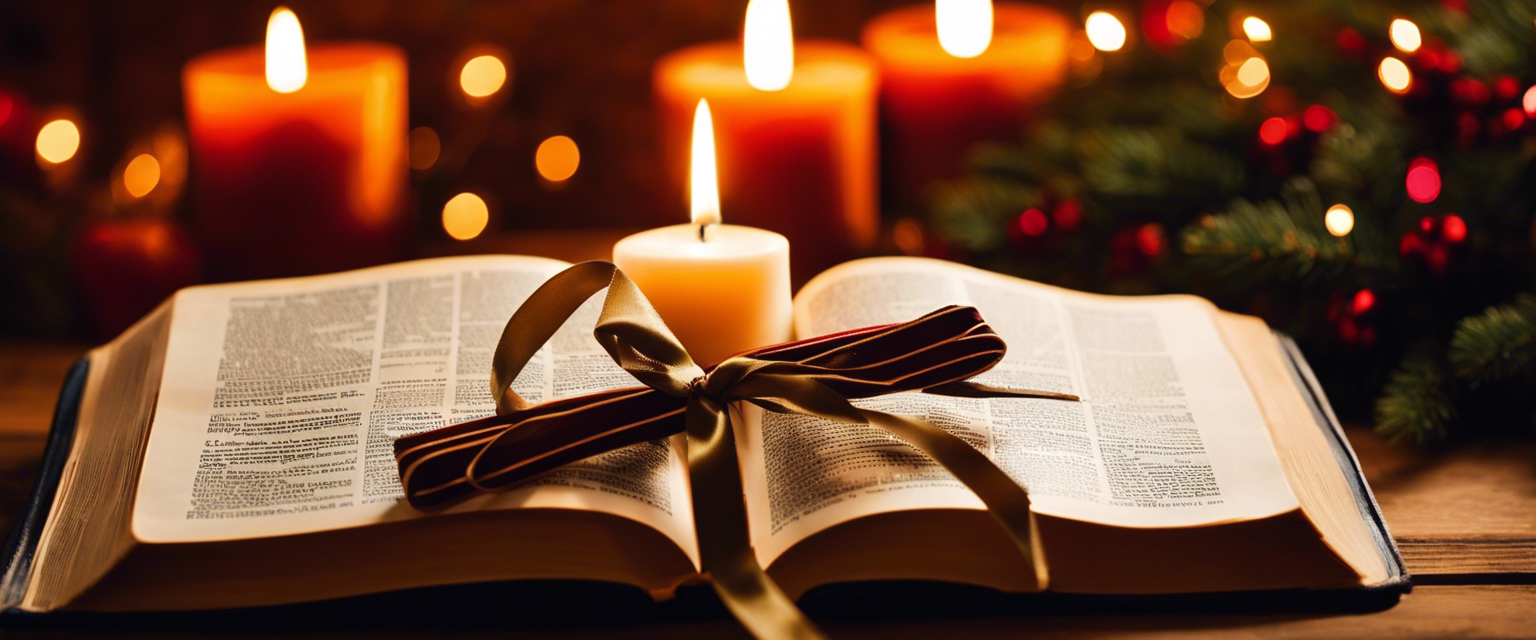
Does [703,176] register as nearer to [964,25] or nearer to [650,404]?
[650,404]

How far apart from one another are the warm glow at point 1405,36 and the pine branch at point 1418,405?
0.28 metres

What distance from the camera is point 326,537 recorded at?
577 millimetres

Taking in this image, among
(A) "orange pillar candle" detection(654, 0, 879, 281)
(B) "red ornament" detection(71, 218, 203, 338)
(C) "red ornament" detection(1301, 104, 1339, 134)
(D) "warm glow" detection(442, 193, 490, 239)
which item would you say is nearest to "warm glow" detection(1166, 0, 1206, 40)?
(C) "red ornament" detection(1301, 104, 1339, 134)

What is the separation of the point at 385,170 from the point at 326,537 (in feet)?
1.94

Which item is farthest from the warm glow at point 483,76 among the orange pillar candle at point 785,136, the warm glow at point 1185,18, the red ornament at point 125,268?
the warm glow at point 1185,18

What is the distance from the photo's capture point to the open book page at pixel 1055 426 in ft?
1.97

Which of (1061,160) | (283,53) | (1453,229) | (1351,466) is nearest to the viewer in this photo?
(1351,466)

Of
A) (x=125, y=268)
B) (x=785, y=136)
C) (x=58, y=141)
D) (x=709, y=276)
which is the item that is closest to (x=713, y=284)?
(x=709, y=276)

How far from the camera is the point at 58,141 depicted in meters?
1.17

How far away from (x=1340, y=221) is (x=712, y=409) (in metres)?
0.51

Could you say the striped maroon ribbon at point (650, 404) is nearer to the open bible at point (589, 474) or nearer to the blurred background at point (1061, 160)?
the open bible at point (589, 474)

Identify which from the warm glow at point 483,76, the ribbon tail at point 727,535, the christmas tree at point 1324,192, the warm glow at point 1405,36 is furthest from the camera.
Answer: the warm glow at point 483,76

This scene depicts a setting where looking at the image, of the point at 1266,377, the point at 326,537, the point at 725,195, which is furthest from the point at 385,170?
the point at 1266,377

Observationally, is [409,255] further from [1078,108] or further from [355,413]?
[1078,108]
